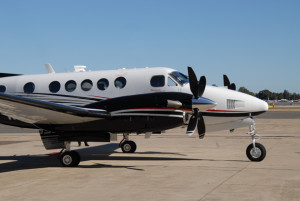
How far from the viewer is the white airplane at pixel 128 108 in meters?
12.4

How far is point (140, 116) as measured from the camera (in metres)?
12.6

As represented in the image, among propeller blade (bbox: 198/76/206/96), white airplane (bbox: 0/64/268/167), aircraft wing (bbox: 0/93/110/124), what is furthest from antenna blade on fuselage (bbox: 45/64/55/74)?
propeller blade (bbox: 198/76/206/96)

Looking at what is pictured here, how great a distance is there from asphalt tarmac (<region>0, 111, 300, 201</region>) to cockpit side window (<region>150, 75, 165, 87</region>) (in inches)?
108

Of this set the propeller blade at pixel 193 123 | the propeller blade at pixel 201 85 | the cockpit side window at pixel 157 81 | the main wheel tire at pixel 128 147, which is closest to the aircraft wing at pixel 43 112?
the cockpit side window at pixel 157 81

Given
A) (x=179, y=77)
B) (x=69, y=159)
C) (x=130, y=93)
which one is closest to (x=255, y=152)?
(x=179, y=77)

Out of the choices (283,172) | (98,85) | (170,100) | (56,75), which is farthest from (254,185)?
(56,75)

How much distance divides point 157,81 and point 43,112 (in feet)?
13.4

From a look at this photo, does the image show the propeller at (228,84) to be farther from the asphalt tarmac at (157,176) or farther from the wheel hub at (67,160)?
the wheel hub at (67,160)

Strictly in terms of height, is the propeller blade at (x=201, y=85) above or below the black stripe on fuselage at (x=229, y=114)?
above

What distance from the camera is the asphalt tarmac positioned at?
8586 mm

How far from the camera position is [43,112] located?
12031 millimetres

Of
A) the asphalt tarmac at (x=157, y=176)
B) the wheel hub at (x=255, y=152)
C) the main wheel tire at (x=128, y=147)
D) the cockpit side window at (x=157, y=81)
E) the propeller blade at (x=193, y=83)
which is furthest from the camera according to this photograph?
the main wheel tire at (x=128, y=147)

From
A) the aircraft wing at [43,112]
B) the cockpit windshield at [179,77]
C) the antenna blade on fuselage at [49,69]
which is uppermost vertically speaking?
the antenna blade on fuselage at [49,69]

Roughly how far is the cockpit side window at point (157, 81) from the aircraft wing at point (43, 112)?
6.74 feet
